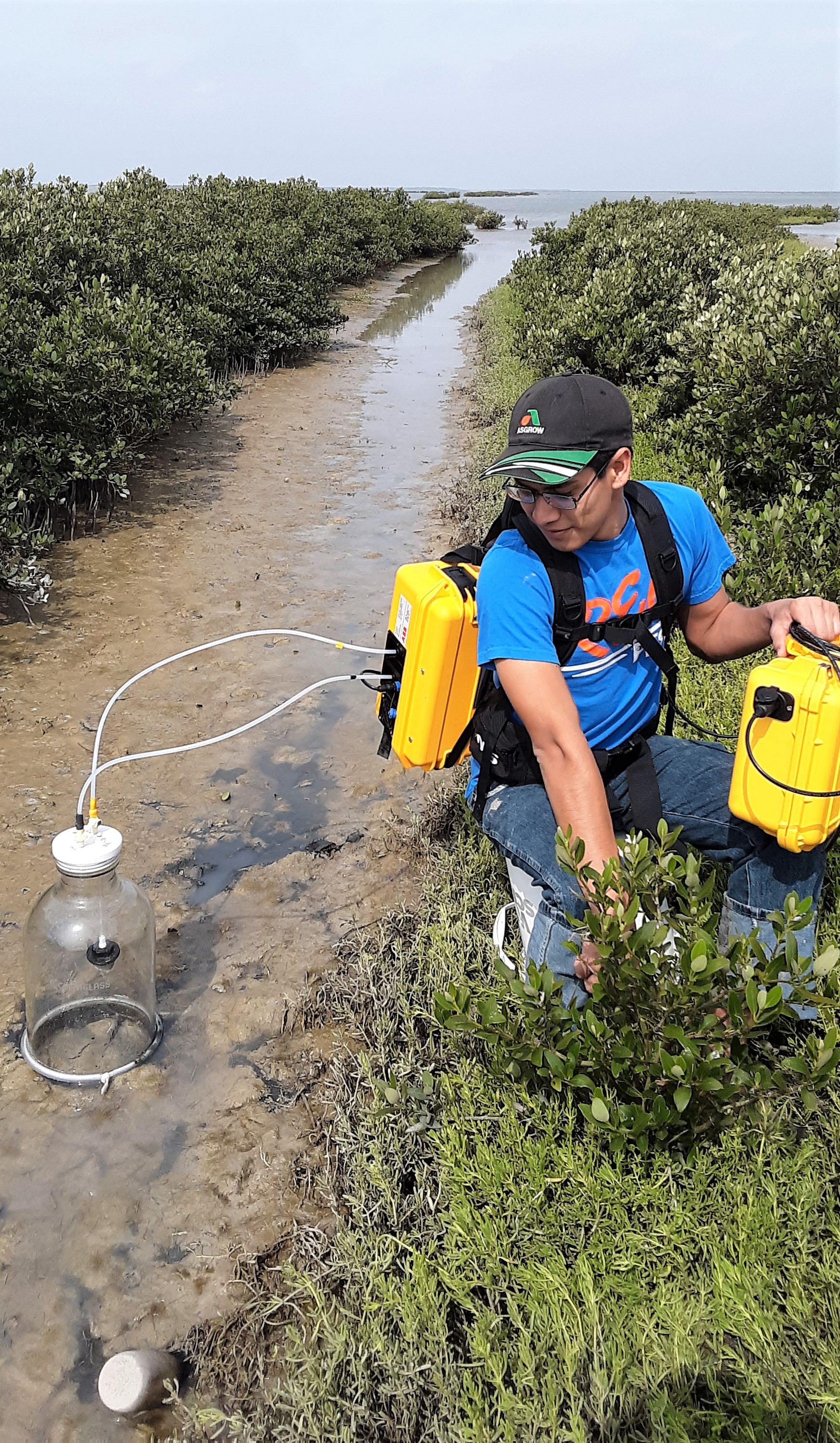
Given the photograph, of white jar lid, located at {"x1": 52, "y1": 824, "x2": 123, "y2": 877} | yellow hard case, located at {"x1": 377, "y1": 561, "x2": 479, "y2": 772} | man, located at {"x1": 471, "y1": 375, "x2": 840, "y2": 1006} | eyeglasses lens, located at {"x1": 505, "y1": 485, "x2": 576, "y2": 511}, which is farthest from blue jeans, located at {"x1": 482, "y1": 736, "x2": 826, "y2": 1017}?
white jar lid, located at {"x1": 52, "y1": 824, "x2": 123, "y2": 877}

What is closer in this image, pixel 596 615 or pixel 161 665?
pixel 596 615

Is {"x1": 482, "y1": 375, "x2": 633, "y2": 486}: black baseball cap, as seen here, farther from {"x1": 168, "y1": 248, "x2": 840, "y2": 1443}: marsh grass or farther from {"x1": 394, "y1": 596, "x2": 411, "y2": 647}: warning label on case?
{"x1": 168, "y1": 248, "x2": 840, "y2": 1443}: marsh grass

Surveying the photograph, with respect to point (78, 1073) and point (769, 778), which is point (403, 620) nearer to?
point (769, 778)

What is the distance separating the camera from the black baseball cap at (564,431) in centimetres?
264

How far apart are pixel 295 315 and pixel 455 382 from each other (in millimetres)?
2824

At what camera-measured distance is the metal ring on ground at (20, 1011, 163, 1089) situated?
3094 mm

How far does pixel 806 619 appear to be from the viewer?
2.64m

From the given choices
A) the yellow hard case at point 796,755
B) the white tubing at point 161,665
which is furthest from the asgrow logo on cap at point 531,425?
the yellow hard case at point 796,755

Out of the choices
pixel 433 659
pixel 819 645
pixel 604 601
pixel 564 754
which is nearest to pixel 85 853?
pixel 433 659

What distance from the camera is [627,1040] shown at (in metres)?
2.42

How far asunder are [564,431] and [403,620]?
810 mm

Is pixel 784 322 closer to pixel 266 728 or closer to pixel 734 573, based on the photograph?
pixel 734 573

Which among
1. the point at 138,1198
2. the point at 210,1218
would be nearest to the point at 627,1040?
the point at 210,1218

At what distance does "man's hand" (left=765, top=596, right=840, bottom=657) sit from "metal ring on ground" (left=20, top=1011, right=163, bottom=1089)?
7.86 feet
